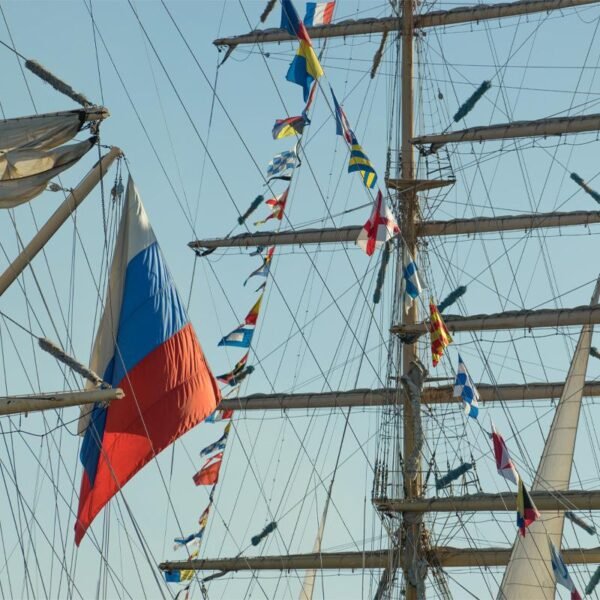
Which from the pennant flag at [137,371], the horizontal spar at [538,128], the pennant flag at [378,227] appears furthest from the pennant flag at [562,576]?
the horizontal spar at [538,128]

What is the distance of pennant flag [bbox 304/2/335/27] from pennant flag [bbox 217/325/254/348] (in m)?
7.28

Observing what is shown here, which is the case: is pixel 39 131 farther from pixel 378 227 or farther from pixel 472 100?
pixel 472 100

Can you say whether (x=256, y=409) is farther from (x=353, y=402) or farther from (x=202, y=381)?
(x=202, y=381)

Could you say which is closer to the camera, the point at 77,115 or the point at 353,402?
the point at 77,115

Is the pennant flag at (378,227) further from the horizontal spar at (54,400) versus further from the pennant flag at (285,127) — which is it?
the horizontal spar at (54,400)

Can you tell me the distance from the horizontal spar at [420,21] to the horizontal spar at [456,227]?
4.83 metres

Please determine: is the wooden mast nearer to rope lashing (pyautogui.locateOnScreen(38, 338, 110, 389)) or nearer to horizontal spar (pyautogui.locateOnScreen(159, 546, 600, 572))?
horizontal spar (pyautogui.locateOnScreen(159, 546, 600, 572))

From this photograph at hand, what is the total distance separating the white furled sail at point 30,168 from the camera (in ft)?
143

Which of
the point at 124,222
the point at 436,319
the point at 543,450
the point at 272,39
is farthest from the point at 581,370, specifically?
the point at 124,222

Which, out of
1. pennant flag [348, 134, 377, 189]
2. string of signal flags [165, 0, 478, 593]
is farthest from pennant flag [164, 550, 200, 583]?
pennant flag [348, 134, 377, 189]

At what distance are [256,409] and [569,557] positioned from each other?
882cm

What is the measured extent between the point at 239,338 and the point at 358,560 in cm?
623

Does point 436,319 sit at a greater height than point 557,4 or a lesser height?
lesser

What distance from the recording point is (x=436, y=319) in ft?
184
